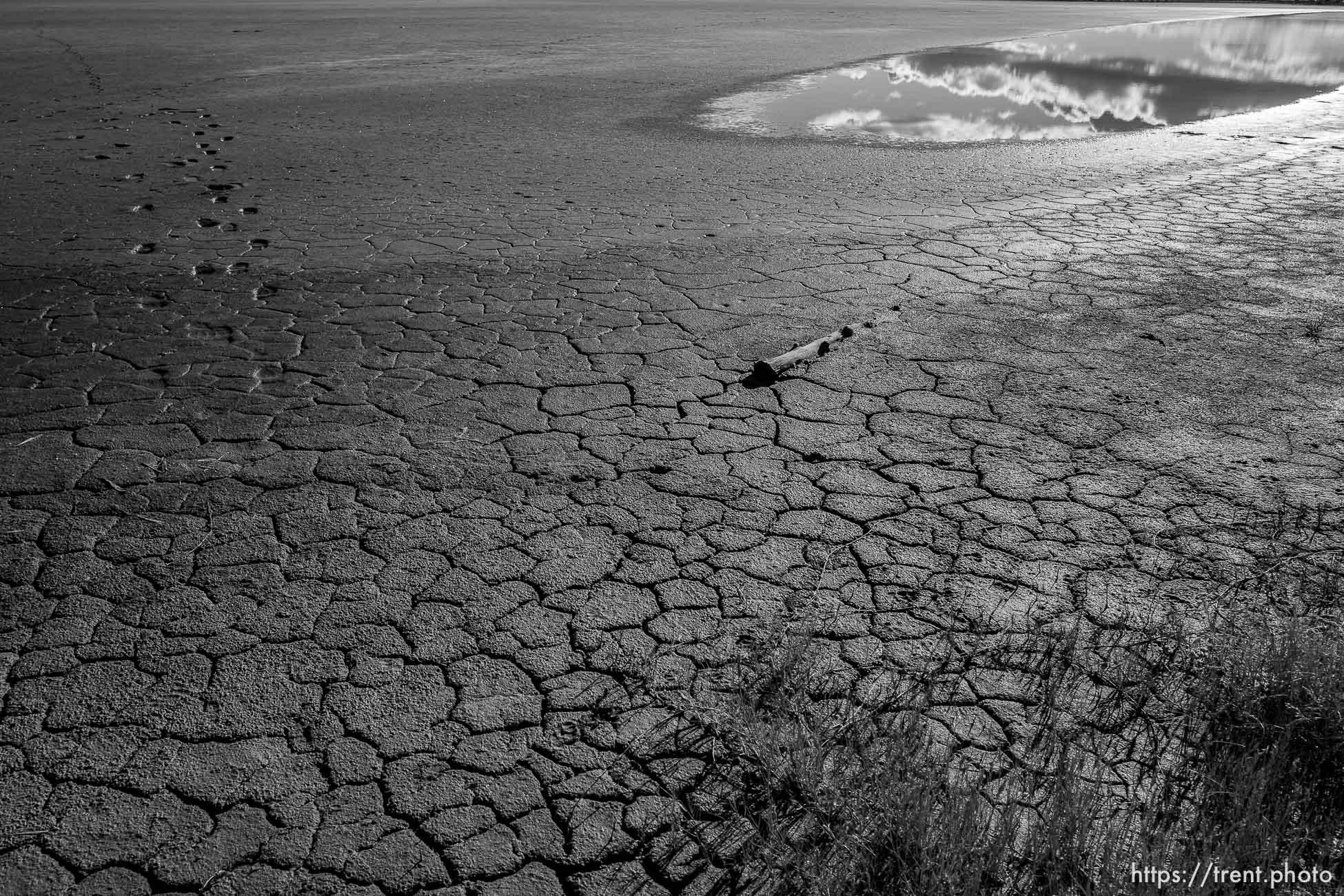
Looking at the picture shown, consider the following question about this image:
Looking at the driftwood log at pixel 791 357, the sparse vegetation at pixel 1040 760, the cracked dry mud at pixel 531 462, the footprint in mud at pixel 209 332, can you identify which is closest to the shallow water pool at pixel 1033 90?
the cracked dry mud at pixel 531 462

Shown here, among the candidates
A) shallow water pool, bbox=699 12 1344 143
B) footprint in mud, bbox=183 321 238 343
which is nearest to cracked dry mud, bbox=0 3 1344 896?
footprint in mud, bbox=183 321 238 343

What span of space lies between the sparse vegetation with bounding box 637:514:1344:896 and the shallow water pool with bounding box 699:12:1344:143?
349 inches

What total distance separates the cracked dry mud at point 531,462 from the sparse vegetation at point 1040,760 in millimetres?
121

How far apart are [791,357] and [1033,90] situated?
39.1ft

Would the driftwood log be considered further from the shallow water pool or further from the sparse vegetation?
the shallow water pool

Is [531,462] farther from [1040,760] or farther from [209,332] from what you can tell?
[209,332]

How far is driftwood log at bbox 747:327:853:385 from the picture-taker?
4.46 meters

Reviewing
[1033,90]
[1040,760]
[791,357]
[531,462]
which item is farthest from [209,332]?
[1033,90]

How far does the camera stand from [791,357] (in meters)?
4.59

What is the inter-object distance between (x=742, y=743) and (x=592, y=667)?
496 mm

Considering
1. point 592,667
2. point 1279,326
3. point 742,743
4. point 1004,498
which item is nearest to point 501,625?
point 592,667

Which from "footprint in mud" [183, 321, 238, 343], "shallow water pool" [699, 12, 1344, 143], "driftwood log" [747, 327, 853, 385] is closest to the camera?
"driftwood log" [747, 327, 853, 385]

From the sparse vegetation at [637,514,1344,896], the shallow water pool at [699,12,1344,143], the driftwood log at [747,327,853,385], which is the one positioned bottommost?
the sparse vegetation at [637,514,1344,896]

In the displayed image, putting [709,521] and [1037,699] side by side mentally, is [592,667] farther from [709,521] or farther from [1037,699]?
[1037,699]
